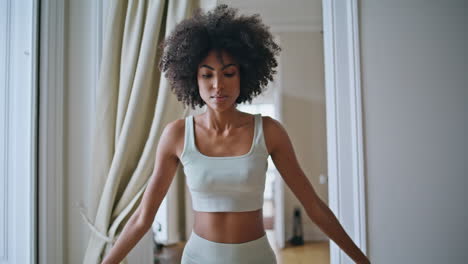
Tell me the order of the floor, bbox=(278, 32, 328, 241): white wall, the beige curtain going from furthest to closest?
bbox=(278, 32, 328, 241): white wall
the floor
the beige curtain

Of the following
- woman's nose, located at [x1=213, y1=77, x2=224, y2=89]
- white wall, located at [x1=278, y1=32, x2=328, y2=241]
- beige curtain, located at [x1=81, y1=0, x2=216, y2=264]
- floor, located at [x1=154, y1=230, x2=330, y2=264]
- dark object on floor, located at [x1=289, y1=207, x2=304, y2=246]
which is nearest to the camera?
woman's nose, located at [x1=213, y1=77, x2=224, y2=89]

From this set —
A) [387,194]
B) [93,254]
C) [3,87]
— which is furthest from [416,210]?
[3,87]

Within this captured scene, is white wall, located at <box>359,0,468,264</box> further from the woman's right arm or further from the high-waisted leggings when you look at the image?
the woman's right arm

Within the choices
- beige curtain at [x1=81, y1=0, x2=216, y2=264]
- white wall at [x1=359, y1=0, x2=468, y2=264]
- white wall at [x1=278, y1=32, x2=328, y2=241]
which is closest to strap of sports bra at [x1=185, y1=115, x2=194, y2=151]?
beige curtain at [x1=81, y1=0, x2=216, y2=264]

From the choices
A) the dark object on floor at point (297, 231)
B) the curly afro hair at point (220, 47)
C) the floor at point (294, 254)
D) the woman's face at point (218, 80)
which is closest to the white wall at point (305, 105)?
the dark object on floor at point (297, 231)

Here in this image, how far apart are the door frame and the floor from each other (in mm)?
1520

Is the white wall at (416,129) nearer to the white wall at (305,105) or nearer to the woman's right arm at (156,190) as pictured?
the woman's right arm at (156,190)

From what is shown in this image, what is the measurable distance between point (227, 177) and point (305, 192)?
26cm

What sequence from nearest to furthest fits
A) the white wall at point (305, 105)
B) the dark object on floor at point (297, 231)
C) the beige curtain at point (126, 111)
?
the beige curtain at point (126, 111)
the dark object on floor at point (297, 231)
the white wall at point (305, 105)

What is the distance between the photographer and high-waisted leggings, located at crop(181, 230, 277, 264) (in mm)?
851

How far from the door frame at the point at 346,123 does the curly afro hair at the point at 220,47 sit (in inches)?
22.4

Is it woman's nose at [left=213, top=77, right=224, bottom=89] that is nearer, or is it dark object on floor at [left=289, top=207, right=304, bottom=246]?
woman's nose at [left=213, top=77, right=224, bottom=89]

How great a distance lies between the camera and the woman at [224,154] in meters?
0.85

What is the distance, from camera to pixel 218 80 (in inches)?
32.5
